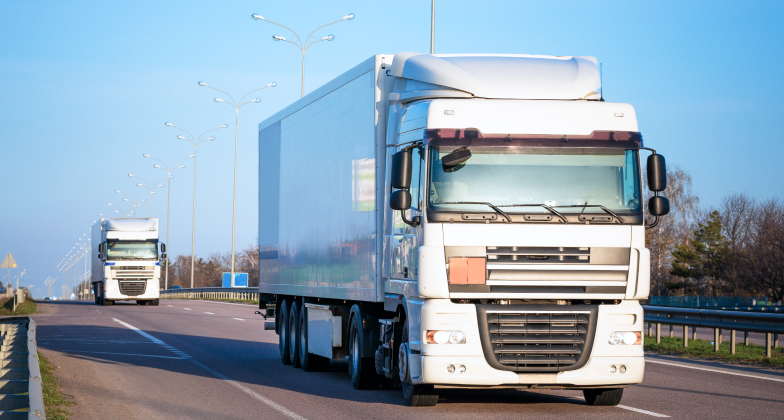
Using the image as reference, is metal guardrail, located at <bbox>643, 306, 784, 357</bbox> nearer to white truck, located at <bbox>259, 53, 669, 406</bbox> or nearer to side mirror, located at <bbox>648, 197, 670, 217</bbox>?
white truck, located at <bbox>259, 53, 669, 406</bbox>

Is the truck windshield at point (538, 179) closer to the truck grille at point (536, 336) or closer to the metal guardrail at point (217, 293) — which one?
the truck grille at point (536, 336)

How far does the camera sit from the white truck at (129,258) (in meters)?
43.4

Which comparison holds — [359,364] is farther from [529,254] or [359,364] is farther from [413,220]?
[529,254]

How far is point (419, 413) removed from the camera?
989cm

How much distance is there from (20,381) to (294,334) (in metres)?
6.31

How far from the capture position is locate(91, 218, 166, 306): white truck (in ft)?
142

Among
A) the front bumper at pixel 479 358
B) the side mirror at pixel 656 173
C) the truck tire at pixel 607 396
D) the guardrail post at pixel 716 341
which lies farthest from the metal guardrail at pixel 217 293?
the side mirror at pixel 656 173

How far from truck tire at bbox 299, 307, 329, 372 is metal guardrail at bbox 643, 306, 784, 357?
6.82 metres

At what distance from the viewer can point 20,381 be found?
31.5ft

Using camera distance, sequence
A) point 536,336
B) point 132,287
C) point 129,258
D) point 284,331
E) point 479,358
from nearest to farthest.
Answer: point 479,358
point 536,336
point 284,331
point 129,258
point 132,287

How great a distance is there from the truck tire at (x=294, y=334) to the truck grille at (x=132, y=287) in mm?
29472

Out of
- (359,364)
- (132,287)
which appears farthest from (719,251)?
(359,364)

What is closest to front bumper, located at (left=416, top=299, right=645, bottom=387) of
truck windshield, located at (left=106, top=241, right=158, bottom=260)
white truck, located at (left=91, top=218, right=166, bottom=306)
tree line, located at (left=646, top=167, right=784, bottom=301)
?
white truck, located at (left=91, top=218, right=166, bottom=306)

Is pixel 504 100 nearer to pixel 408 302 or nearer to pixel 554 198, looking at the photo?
pixel 554 198
